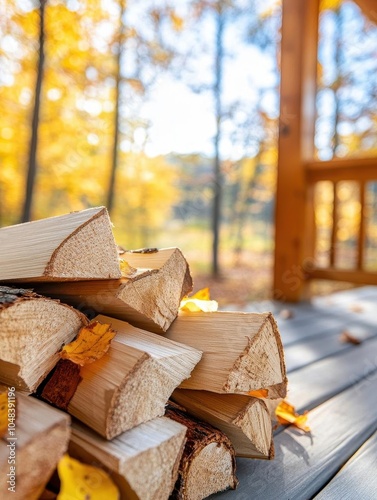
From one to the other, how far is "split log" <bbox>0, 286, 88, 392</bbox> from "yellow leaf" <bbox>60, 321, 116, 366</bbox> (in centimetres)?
2

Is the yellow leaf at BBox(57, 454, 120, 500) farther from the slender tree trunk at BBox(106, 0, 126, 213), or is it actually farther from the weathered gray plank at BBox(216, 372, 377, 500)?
the slender tree trunk at BBox(106, 0, 126, 213)

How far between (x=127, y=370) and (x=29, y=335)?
0.17 metres

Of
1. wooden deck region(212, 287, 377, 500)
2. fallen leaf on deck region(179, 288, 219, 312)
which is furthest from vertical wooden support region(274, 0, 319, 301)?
fallen leaf on deck region(179, 288, 219, 312)

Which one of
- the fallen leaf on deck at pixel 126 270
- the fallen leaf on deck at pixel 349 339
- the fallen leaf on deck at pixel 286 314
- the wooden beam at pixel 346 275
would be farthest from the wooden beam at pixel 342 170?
the fallen leaf on deck at pixel 126 270

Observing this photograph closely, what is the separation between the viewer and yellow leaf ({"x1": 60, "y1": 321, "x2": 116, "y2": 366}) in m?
0.69

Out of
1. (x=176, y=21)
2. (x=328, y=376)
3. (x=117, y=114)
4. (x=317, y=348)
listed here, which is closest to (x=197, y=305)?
(x=328, y=376)

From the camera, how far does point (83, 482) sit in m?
0.54

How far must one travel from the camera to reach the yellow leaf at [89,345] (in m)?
0.69

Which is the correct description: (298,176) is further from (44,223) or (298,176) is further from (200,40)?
(200,40)

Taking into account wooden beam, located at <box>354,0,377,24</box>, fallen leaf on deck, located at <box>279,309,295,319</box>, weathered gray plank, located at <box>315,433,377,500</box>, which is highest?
wooden beam, located at <box>354,0,377,24</box>

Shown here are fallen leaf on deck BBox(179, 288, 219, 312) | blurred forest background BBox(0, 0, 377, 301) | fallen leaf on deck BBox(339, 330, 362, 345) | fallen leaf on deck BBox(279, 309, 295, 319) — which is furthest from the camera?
blurred forest background BBox(0, 0, 377, 301)

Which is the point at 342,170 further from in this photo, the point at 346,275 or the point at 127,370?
the point at 127,370

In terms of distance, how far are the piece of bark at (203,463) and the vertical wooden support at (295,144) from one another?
2085 millimetres

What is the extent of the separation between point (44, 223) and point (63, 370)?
29 centimetres
